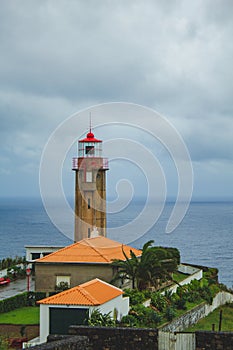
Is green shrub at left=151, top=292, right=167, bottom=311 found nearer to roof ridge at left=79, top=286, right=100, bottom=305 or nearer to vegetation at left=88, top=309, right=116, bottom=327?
roof ridge at left=79, top=286, right=100, bottom=305

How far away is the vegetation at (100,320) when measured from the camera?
64.8 feet

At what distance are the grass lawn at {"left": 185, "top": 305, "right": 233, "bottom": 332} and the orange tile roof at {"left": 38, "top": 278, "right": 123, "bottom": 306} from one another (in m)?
4.66

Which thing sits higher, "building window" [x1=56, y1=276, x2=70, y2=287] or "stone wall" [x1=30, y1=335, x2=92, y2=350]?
"stone wall" [x1=30, y1=335, x2=92, y2=350]

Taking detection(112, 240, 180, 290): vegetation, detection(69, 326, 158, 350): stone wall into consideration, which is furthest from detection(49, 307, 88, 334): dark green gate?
detection(112, 240, 180, 290): vegetation

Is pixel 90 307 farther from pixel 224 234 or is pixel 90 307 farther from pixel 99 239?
pixel 224 234

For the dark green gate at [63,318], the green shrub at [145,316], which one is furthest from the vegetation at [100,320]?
the green shrub at [145,316]

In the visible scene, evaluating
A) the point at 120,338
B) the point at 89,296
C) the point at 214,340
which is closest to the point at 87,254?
the point at 89,296

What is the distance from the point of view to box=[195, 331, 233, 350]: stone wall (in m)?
14.1

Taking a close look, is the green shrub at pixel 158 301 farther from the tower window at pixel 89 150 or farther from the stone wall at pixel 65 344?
the tower window at pixel 89 150

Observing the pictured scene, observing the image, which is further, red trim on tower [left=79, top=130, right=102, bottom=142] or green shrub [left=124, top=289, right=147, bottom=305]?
red trim on tower [left=79, top=130, right=102, bottom=142]

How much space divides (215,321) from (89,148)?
54.4 ft

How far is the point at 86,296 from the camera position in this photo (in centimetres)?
2092

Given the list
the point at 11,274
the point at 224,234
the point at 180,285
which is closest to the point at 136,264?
the point at 180,285

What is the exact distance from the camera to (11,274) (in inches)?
1341
